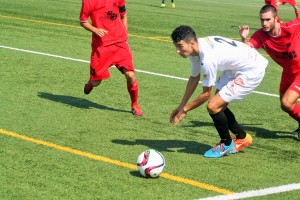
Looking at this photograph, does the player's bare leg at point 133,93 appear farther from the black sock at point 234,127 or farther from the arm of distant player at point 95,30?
the black sock at point 234,127

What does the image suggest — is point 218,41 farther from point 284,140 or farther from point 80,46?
point 80,46

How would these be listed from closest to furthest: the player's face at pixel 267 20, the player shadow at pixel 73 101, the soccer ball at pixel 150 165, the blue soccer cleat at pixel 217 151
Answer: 1. the soccer ball at pixel 150 165
2. the blue soccer cleat at pixel 217 151
3. the player's face at pixel 267 20
4. the player shadow at pixel 73 101

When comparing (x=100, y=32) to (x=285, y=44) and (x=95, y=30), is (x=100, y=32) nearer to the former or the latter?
(x=95, y=30)

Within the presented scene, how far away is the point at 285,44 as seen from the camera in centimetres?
997

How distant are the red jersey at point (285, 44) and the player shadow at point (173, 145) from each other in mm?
1679

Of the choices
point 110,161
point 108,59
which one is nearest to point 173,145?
point 110,161

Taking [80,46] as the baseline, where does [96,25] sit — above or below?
above

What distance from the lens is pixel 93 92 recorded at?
1280 centimetres

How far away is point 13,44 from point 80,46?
1681mm

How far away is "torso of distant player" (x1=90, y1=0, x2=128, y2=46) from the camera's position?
37.7 ft

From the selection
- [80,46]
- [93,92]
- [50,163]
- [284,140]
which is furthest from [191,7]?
[50,163]

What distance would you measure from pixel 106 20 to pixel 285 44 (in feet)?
10.1

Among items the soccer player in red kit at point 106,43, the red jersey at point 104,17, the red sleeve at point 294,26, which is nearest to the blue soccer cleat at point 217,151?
the red sleeve at point 294,26

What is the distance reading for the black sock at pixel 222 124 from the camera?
28.8ft
